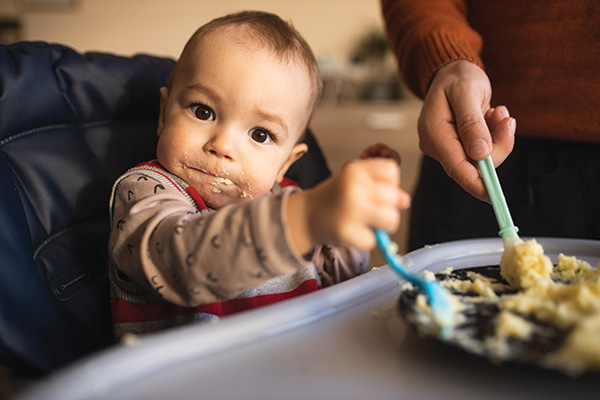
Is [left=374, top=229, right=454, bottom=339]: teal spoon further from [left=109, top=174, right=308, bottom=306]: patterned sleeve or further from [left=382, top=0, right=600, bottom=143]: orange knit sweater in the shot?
[left=382, top=0, right=600, bottom=143]: orange knit sweater

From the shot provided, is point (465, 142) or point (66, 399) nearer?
point (66, 399)

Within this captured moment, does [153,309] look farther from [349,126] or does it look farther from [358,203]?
[349,126]

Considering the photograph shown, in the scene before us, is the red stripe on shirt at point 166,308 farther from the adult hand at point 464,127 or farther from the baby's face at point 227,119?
the adult hand at point 464,127

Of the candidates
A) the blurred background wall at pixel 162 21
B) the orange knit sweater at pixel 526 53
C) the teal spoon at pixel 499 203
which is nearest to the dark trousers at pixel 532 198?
the orange knit sweater at pixel 526 53

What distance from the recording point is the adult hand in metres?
0.73

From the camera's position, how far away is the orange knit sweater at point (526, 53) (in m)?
0.92

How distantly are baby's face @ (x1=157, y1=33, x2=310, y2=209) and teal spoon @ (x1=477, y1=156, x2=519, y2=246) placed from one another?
0.98 feet

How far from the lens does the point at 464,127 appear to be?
2.42 feet

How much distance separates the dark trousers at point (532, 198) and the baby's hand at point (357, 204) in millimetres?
673

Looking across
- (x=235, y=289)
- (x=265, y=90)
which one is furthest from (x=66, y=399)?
(x=265, y=90)

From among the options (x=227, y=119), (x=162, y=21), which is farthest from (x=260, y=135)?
(x=162, y=21)

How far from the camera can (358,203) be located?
1.44 feet

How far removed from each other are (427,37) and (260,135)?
42 centimetres

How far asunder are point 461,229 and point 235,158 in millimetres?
617
